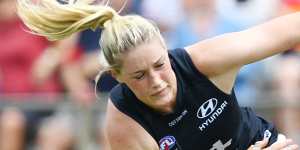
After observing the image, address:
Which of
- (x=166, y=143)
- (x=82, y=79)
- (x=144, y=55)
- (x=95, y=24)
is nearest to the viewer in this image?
(x=144, y=55)

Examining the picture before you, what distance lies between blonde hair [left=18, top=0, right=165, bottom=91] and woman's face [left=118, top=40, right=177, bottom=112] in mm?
31

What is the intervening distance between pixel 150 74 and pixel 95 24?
301mm

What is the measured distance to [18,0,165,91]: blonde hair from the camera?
11.4 ft

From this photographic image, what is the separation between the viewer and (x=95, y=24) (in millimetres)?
3605

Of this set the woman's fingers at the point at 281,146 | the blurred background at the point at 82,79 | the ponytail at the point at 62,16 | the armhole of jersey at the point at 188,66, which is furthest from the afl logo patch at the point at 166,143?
the blurred background at the point at 82,79

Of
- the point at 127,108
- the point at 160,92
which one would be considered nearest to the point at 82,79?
the point at 127,108

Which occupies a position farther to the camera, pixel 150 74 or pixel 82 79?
pixel 82 79

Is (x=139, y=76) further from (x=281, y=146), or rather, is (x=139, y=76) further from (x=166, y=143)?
(x=281, y=146)

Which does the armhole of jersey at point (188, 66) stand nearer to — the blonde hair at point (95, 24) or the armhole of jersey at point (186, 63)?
the armhole of jersey at point (186, 63)

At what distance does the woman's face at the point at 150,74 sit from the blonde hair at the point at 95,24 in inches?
1.2

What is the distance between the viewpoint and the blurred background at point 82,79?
223 inches

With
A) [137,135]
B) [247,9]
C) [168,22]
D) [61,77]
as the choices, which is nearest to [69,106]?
[61,77]

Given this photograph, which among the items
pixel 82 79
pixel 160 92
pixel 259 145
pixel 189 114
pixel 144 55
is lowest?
pixel 82 79

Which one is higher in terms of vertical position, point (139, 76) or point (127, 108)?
point (139, 76)
